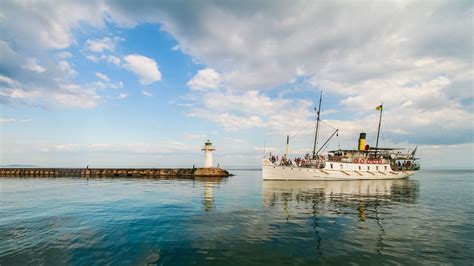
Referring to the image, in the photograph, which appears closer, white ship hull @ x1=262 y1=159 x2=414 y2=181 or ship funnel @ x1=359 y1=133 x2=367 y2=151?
white ship hull @ x1=262 y1=159 x2=414 y2=181

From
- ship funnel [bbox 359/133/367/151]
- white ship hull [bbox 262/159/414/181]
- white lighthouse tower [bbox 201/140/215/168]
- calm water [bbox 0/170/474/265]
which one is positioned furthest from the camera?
white lighthouse tower [bbox 201/140/215/168]

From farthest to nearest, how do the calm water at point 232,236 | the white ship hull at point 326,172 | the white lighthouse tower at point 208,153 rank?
the white lighthouse tower at point 208,153
the white ship hull at point 326,172
the calm water at point 232,236

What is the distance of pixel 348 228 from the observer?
1444 cm

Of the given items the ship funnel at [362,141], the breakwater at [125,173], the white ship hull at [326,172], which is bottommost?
the breakwater at [125,173]

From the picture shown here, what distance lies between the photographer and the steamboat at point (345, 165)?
174ft

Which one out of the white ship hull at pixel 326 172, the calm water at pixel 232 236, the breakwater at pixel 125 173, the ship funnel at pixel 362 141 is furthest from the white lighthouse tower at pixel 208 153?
the calm water at pixel 232 236

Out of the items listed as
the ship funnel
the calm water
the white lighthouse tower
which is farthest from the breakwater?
the calm water

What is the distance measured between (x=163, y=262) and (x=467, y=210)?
2557cm

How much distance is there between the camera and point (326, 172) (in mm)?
53781

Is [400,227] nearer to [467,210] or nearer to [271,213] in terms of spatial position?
[271,213]

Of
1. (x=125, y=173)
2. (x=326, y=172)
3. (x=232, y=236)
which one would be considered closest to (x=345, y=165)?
(x=326, y=172)

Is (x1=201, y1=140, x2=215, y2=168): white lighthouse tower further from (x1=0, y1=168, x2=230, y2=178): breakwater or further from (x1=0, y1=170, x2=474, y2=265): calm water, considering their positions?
(x1=0, y1=170, x2=474, y2=265): calm water

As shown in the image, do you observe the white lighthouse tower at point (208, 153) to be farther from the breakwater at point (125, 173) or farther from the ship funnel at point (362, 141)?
the ship funnel at point (362, 141)

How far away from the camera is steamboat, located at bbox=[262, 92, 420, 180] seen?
53062 mm
